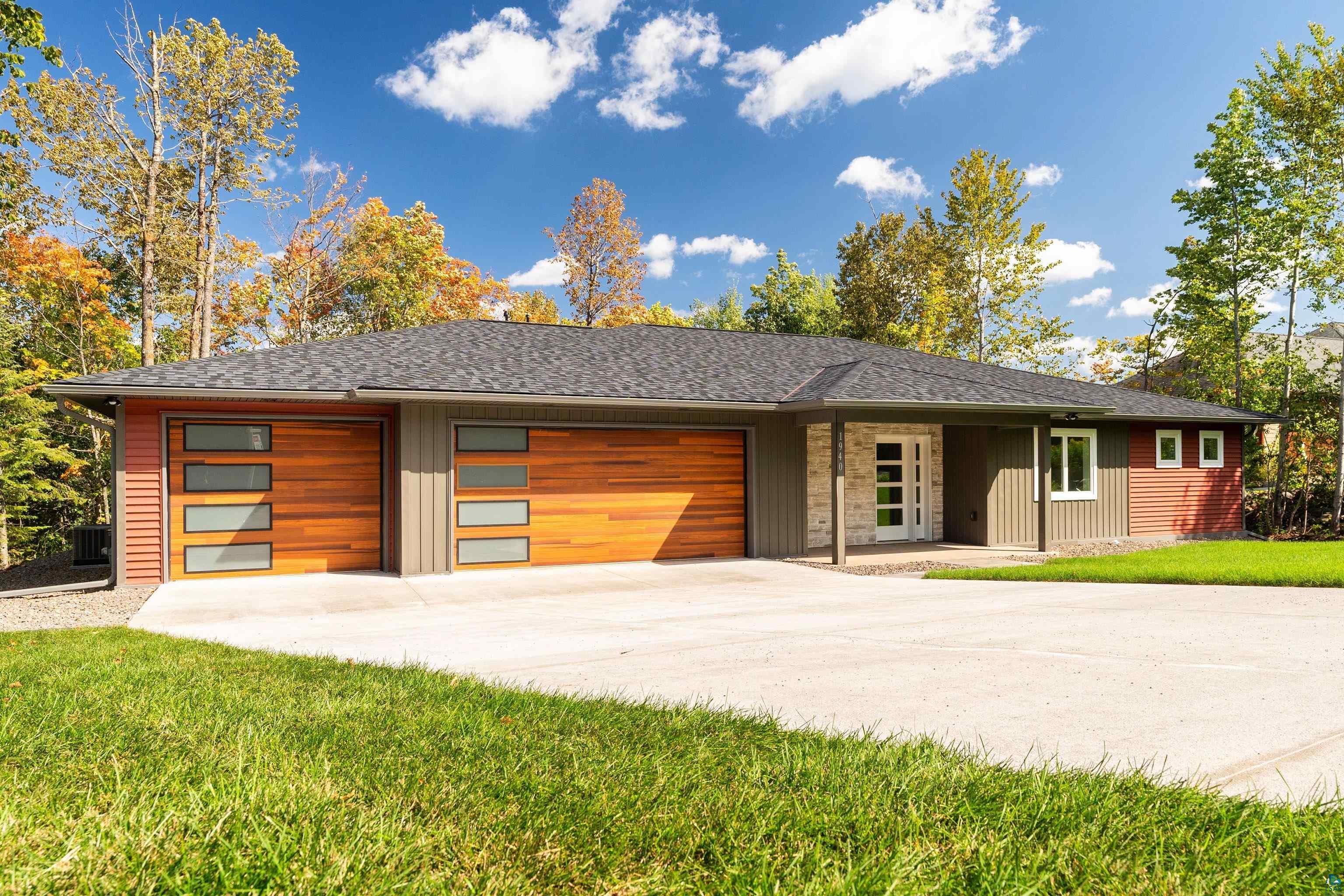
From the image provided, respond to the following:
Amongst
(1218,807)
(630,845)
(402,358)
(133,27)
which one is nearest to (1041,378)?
(402,358)

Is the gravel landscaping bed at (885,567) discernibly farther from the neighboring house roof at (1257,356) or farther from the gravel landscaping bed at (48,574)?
the neighboring house roof at (1257,356)

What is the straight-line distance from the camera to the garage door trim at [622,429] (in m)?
10.8

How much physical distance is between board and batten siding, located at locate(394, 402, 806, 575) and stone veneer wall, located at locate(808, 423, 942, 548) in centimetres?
56

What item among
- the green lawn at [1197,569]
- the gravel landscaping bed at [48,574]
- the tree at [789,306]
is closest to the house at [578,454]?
the green lawn at [1197,569]

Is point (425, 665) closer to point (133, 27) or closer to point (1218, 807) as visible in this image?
point (1218, 807)

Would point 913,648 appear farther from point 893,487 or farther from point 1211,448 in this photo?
point 1211,448

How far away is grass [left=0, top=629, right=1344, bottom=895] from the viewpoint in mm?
1966

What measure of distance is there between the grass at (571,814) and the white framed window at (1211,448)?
17.1 metres

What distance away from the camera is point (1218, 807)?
2.59 m

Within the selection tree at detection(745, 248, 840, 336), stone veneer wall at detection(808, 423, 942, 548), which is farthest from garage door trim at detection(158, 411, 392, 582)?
tree at detection(745, 248, 840, 336)

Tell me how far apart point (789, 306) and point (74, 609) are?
34329 millimetres

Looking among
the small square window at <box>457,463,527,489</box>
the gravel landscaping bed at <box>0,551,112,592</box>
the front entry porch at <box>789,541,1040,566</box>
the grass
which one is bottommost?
the gravel landscaping bed at <box>0,551,112,592</box>

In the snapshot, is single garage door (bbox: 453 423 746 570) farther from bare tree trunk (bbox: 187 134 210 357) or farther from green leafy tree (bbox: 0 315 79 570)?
bare tree trunk (bbox: 187 134 210 357)

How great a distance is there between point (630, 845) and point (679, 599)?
6.42 meters
